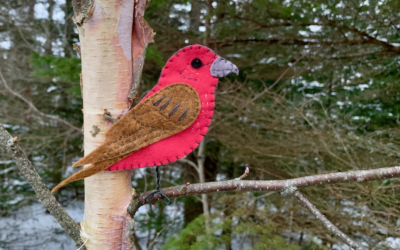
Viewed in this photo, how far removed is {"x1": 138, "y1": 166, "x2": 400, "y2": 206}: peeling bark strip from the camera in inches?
17.8

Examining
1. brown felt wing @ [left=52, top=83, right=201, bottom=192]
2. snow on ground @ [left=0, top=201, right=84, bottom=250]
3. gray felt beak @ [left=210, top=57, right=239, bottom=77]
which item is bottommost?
snow on ground @ [left=0, top=201, right=84, bottom=250]

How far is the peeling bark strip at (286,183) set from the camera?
0.45 metres

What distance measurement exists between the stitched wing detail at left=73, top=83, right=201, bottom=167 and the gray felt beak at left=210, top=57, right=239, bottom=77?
0.06 meters

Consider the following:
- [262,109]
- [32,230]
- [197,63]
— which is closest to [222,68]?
[197,63]

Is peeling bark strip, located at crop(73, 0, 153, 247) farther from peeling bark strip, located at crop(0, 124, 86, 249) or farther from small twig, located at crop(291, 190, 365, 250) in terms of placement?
small twig, located at crop(291, 190, 365, 250)

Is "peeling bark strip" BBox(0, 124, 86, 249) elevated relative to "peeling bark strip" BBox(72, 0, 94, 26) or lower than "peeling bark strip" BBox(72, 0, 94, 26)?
lower

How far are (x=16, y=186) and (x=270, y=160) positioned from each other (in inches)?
90.2

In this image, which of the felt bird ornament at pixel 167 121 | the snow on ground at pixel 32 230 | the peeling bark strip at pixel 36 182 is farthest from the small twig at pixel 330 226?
the snow on ground at pixel 32 230

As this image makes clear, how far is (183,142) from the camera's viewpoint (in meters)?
0.52

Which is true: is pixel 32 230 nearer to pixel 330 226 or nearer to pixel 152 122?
pixel 152 122

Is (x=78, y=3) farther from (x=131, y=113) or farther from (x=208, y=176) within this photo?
(x=208, y=176)

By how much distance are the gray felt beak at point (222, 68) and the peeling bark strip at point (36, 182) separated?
1.26 feet

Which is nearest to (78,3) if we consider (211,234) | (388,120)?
(211,234)

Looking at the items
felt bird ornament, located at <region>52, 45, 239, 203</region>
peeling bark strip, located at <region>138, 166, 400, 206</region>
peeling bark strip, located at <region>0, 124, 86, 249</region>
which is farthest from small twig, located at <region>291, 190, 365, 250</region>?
peeling bark strip, located at <region>0, 124, 86, 249</region>
